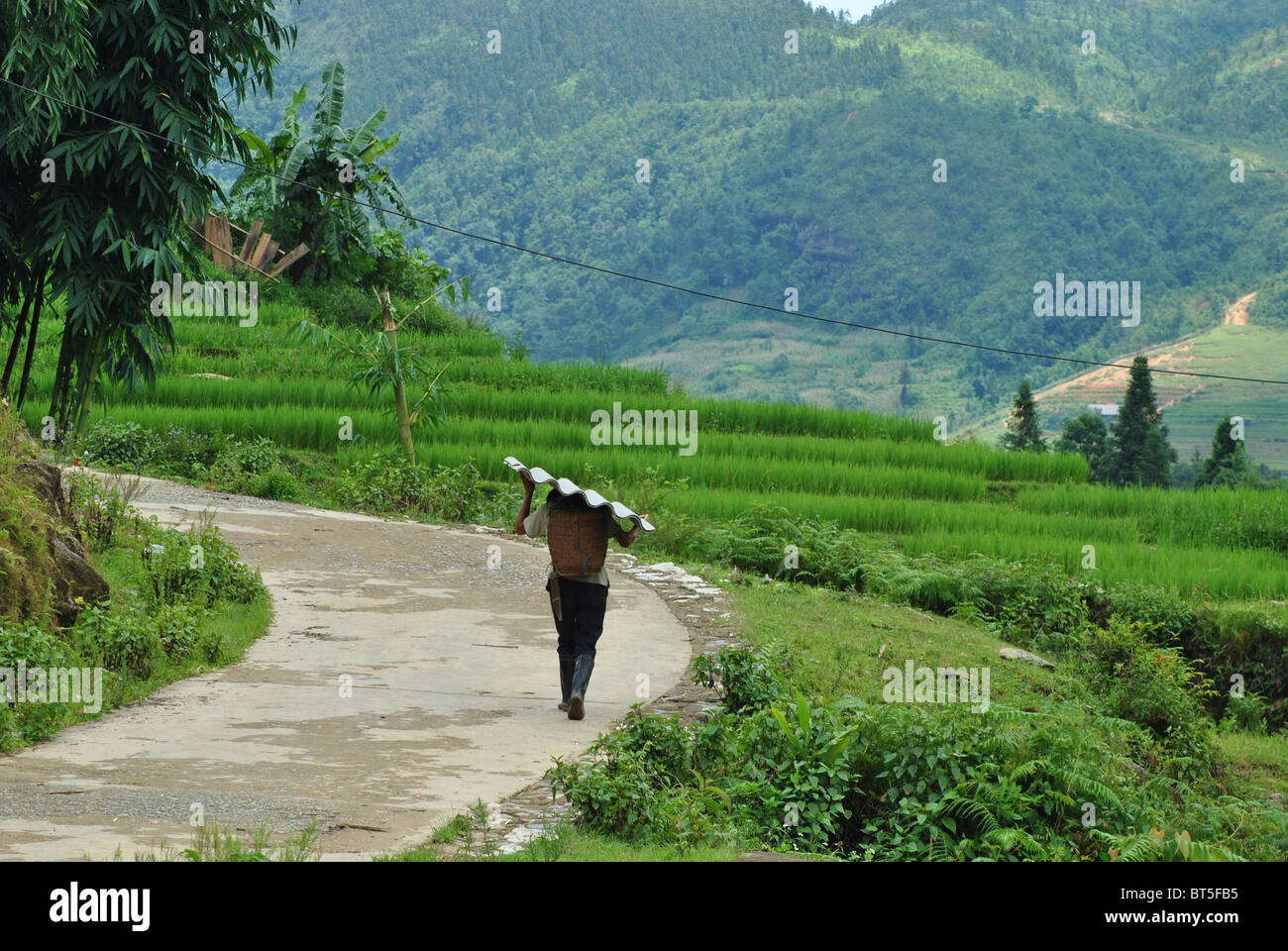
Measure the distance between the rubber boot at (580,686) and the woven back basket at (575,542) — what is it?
583 mm

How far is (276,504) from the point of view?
18.3 metres

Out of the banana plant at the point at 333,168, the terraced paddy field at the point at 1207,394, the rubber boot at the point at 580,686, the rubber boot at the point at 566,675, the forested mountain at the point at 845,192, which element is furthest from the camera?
the forested mountain at the point at 845,192

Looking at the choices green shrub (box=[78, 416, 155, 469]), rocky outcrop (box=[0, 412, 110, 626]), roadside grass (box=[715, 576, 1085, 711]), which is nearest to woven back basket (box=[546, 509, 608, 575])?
roadside grass (box=[715, 576, 1085, 711])

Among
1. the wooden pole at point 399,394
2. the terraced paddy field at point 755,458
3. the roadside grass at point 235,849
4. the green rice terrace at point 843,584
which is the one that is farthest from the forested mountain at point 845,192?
the roadside grass at point 235,849

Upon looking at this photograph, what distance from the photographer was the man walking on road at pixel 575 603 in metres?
9.02

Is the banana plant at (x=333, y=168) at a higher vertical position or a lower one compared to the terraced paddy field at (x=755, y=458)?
higher

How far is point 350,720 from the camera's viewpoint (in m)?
8.58

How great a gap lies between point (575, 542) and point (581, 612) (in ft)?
1.59

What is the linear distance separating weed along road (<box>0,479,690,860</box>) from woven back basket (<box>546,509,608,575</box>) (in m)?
1.02

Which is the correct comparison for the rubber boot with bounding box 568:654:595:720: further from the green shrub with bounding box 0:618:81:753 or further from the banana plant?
the banana plant

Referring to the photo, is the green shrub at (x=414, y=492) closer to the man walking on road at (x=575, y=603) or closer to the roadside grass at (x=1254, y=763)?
the man walking on road at (x=575, y=603)

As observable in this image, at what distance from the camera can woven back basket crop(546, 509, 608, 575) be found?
9.01 m
